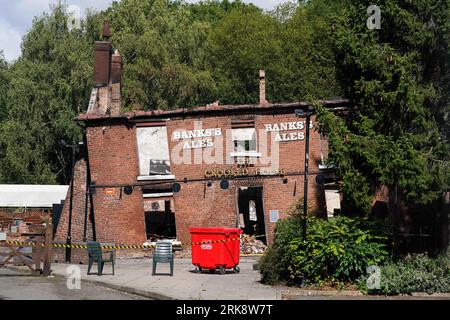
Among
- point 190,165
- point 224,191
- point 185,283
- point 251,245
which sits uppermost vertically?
point 190,165

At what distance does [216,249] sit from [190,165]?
32.0 feet

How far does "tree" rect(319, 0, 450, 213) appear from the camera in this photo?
1980 cm

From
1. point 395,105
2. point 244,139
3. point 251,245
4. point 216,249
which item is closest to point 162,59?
point 244,139

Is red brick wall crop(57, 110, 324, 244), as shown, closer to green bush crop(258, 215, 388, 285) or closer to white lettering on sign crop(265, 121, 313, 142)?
white lettering on sign crop(265, 121, 313, 142)

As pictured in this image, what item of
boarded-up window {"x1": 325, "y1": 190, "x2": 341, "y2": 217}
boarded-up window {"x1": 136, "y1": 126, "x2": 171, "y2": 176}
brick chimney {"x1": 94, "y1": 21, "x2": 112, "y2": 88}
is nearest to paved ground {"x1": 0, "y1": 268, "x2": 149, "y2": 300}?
boarded-up window {"x1": 136, "y1": 126, "x2": 171, "y2": 176}

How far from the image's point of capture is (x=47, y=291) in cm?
1892

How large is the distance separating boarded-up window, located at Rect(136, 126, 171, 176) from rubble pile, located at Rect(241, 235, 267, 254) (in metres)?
4.40

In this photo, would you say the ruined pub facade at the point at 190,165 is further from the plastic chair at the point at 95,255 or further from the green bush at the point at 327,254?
the green bush at the point at 327,254

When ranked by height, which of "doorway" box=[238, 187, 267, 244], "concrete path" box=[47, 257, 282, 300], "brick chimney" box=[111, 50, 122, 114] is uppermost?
"brick chimney" box=[111, 50, 122, 114]

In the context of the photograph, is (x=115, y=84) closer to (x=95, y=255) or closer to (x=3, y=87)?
(x=95, y=255)

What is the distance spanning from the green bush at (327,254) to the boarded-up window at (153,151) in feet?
41.6

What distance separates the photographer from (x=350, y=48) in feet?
69.2

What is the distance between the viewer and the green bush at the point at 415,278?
18516 mm
